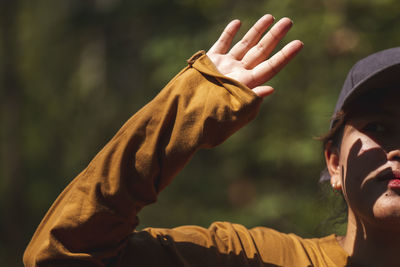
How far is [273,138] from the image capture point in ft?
18.6

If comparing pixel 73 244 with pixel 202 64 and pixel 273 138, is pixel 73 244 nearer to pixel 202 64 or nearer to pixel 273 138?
pixel 202 64

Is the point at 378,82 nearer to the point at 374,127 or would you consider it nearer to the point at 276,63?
the point at 374,127

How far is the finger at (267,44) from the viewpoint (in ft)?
5.94

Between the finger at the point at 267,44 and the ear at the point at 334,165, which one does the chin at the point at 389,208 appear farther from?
the finger at the point at 267,44

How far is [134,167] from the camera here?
65.5 inches

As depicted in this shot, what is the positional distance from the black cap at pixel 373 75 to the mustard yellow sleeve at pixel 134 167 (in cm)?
47

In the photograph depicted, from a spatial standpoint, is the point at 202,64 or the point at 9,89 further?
the point at 9,89

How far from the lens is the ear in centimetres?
212

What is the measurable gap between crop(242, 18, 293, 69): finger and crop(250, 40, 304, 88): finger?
0.07 metres

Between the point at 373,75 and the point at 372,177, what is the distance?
330mm

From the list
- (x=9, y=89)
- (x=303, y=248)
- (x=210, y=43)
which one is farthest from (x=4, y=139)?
(x=303, y=248)

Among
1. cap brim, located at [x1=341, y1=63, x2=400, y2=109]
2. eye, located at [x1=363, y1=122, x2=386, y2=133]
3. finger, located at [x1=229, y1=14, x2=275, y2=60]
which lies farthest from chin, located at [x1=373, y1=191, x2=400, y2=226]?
finger, located at [x1=229, y1=14, x2=275, y2=60]

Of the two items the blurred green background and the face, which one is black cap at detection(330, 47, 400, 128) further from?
the blurred green background

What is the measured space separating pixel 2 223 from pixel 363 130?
31.8 feet
